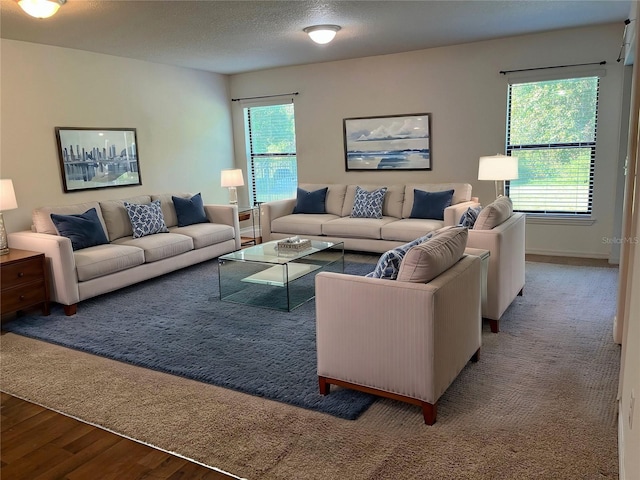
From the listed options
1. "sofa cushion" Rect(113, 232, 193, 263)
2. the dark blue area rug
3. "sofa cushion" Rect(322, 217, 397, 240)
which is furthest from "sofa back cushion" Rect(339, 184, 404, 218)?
"sofa cushion" Rect(113, 232, 193, 263)

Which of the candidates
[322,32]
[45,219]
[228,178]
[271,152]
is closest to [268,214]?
[228,178]

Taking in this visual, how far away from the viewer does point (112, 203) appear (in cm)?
536

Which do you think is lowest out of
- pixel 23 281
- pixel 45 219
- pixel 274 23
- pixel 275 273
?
pixel 275 273

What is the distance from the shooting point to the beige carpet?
82.7 inches

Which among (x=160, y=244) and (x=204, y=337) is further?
(x=160, y=244)

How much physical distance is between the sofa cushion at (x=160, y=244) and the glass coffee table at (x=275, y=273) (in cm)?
55

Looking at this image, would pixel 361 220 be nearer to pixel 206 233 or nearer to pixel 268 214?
pixel 268 214

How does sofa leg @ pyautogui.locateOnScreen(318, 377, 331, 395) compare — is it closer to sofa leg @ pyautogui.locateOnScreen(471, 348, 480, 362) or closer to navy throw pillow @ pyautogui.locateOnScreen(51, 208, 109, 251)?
sofa leg @ pyautogui.locateOnScreen(471, 348, 480, 362)

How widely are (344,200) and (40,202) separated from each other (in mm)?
3455

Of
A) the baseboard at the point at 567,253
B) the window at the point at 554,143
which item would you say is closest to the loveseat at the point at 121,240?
the window at the point at 554,143

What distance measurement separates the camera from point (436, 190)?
229 inches

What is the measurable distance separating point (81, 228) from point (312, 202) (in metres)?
2.83

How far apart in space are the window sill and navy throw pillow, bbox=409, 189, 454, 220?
1033 mm

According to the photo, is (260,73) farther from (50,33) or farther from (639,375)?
(639,375)
